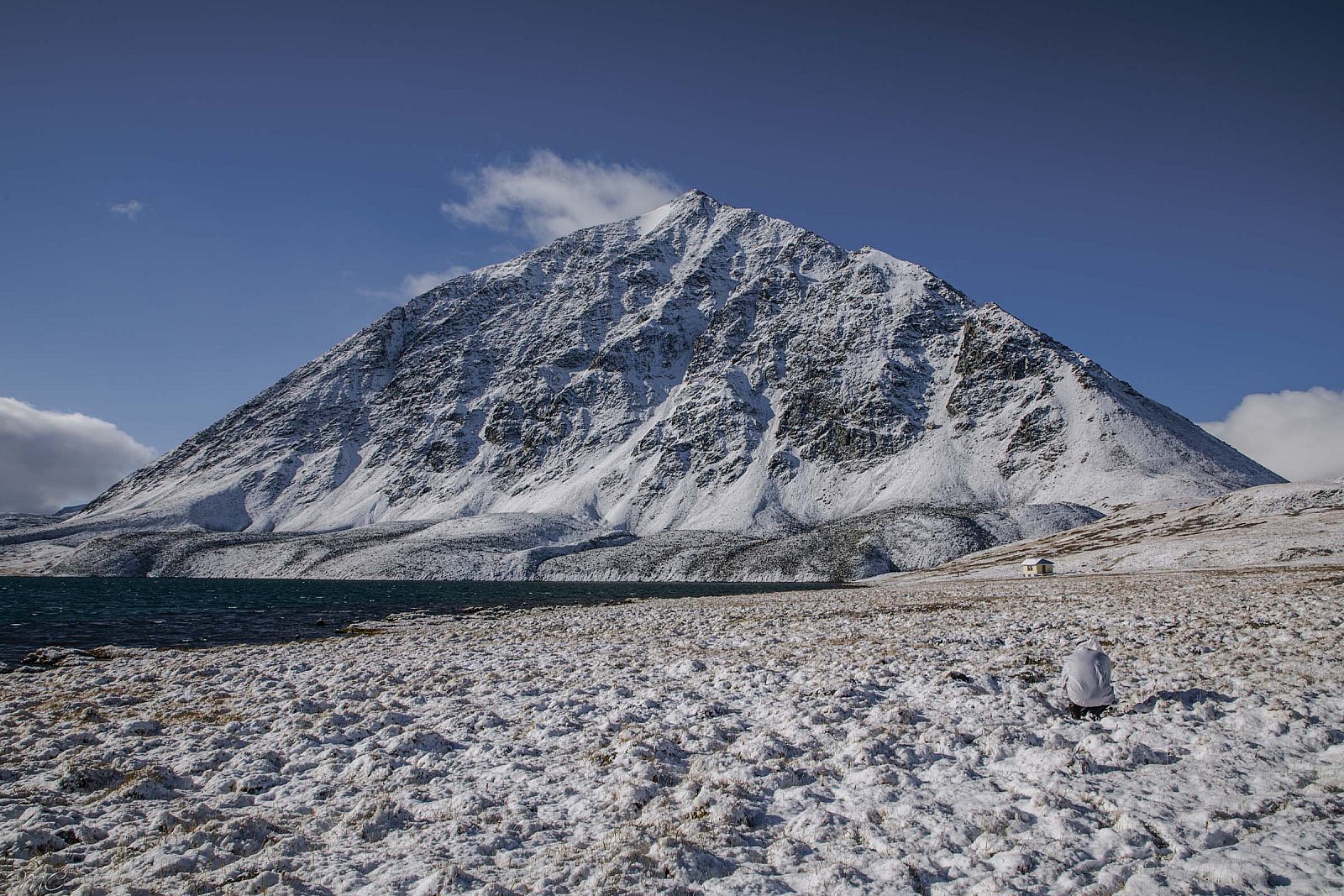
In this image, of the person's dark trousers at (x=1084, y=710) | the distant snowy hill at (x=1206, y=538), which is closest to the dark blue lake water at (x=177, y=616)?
the person's dark trousers at (x=1084, y=710)

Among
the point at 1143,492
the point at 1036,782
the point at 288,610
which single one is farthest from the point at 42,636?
the point at 1143,492

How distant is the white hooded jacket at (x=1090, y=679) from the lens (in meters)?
10.8

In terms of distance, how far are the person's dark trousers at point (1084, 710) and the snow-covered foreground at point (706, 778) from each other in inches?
12.4

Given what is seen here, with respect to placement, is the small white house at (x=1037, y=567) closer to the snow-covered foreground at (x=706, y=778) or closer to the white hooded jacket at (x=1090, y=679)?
the snow-covered foreground at (x=706, y=778)

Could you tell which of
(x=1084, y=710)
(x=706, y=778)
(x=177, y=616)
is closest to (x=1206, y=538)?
(x=1084, y=710)

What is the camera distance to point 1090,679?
35.4 feet

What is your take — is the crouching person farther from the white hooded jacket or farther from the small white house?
the small white house

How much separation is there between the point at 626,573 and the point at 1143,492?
114 metres

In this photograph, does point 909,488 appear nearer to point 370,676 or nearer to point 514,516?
point 514,516

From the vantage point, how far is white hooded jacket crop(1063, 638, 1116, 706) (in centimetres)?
1078

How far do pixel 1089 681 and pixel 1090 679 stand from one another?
0.03 metres

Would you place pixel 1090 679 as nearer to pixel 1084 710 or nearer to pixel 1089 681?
pixel 1089 681

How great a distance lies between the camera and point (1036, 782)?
864cm

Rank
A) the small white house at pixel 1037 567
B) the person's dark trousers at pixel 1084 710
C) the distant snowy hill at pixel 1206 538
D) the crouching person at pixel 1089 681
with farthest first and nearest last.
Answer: the small white house at pixel 1037 567
the distant snowy hill at pixel 1206 538
the person's dark trousers at pixel 1084 710
the crouching person at pixel 1089 681
